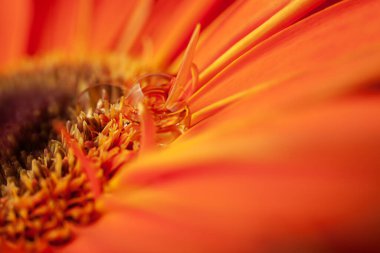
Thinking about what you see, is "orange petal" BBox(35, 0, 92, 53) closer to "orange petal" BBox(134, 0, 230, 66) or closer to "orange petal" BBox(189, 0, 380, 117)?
"orange petal" BBox(134, 0, 230, 66)

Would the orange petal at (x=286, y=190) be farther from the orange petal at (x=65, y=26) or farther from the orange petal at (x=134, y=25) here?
the orange petal at (x=65, y=26)

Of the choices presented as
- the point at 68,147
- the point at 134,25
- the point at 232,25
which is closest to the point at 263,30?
the point at 232,25

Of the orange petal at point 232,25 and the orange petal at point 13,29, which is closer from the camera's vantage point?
the orange petal at point 232,25

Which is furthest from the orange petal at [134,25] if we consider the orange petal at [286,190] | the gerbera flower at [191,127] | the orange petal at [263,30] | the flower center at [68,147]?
the orange petal at [286,190]

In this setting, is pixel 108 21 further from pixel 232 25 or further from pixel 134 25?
pixel 232 25

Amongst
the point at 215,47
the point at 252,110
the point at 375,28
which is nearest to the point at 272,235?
the point at 252,110

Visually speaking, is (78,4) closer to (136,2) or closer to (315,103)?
(136,2)
